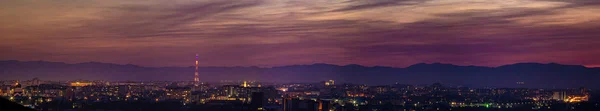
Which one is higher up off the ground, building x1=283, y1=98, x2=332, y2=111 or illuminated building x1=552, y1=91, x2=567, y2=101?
building x1=283, y1=98, x2=332, y2=111

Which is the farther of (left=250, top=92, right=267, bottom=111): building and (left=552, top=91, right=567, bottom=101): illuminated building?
(left=552, top=91, right=567, bottom=101): illuminated building

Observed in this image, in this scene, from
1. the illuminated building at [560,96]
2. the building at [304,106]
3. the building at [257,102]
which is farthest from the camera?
the illuminated building at [560,96]

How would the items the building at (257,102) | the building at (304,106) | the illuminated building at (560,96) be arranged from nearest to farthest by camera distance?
1. the building at (304,106)
2. the building at (257,102)
3. the illuminated building at (560,96)

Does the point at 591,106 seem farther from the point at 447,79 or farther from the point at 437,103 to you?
the point at 447,79

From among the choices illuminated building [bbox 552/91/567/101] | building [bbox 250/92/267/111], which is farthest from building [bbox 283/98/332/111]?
illuminated building [bbox 552/91/567/101]

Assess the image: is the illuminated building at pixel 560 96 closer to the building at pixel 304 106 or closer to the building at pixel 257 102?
the building at pixel 257 102

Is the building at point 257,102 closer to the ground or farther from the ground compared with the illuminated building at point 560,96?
farther from the ground

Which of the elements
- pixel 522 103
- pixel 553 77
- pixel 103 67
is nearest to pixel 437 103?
pixel 522 103

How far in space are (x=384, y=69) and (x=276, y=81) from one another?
27.0 meters

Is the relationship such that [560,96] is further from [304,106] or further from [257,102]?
[304,106]

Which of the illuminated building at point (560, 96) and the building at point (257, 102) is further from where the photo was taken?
the illuminated building at point (560, 96)

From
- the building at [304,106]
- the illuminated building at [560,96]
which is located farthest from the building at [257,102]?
the illuminated building at [560,96]

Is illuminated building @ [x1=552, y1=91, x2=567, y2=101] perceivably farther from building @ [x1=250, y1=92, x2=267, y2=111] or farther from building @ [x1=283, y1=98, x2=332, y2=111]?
building @ [x1=283, y1=98, x2=332, y2=111]

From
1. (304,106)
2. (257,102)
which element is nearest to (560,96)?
(257,102)
